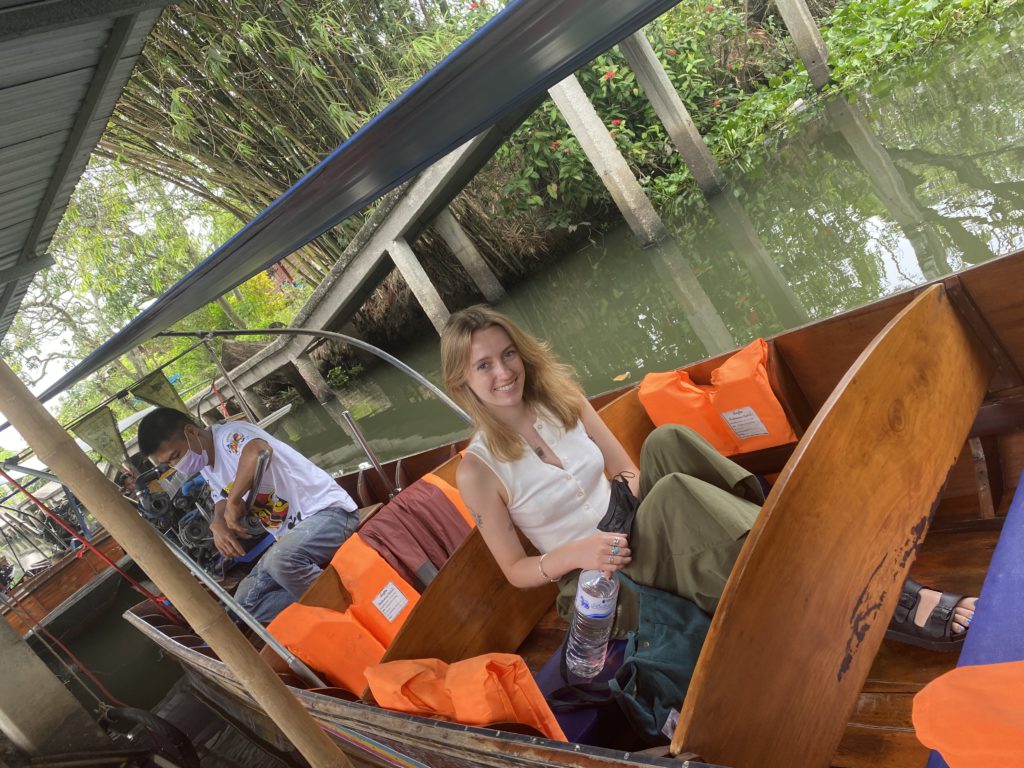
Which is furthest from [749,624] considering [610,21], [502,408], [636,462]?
[636,462]

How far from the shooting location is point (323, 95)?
9.39m

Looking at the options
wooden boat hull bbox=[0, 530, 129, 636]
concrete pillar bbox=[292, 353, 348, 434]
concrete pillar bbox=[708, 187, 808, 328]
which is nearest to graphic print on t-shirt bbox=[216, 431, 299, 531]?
concrete pillar bbox=[708, 187, 808, 328]

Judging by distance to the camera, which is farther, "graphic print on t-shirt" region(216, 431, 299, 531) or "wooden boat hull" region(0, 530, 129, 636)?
"wooden boat hull" region(0, 530, 129, 636)

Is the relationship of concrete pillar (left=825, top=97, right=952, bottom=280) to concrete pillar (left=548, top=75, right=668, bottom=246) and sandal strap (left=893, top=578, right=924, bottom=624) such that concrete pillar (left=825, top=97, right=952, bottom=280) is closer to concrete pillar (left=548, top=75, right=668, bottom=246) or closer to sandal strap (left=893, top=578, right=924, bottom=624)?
concrete pillar (left=548, top=75, right=668, bottom=246)

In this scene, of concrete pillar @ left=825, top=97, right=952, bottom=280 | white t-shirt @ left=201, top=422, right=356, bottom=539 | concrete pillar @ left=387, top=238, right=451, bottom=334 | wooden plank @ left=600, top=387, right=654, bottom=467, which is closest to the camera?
wooden plank @ left=600, top=387, right=654, bottom=467

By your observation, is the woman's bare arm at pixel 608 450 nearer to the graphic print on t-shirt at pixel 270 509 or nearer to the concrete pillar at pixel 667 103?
the graphic print on t-shirt at pixel 270 509

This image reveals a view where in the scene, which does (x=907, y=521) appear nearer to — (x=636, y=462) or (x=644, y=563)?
(x=644, y=563)

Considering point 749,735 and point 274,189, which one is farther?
point 274,189

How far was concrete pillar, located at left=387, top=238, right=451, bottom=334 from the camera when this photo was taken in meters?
8.24

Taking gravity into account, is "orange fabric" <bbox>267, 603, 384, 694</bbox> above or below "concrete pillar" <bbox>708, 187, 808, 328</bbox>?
above

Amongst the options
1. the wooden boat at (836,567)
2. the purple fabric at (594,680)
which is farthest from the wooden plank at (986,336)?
the purple fabric at (594,680)

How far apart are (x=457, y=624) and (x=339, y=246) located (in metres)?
9.61

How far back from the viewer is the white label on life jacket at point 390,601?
2518 mm

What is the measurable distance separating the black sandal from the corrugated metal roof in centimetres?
208
